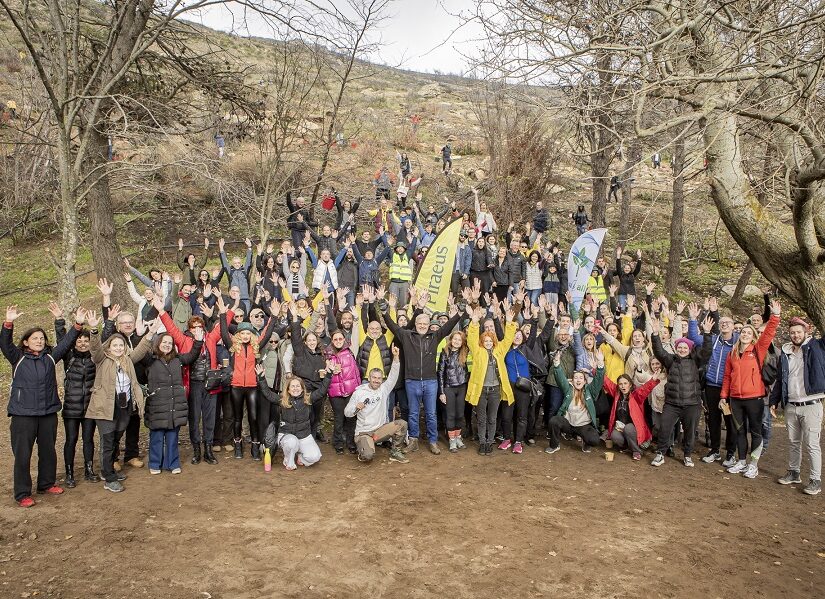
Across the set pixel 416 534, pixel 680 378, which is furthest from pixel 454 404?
pixel 680 378

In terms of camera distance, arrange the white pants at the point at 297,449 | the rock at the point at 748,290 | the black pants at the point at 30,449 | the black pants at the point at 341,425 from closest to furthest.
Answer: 1. the black pants at the point at 30,449
2. the white pants at the point at 297,449
3. the black pants at the point at 341,425
4. the rock at the point at 748,290

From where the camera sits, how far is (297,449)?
769cm

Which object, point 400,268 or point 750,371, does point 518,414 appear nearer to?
point 750,371

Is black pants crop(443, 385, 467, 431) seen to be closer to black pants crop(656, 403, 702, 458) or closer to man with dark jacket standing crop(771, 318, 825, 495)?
black pants crop(656, 403, 702, 458)

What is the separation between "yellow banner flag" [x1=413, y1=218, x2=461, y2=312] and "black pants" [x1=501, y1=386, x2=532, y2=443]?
9.30ft

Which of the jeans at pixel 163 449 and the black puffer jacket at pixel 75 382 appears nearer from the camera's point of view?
the black puffer jacket at pixel 75 382

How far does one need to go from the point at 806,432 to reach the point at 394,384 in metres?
5.25

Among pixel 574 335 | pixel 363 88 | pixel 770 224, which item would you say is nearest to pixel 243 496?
pixel 574 335

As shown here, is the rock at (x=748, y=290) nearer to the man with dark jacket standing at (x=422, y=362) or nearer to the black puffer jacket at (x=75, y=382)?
the man with dark jacket standing at (x=422, y=362)

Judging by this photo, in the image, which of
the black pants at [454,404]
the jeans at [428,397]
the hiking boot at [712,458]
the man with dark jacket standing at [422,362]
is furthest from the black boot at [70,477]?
the hiking boot at [712,458]

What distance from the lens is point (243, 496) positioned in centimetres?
670

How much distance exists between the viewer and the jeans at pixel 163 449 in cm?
721

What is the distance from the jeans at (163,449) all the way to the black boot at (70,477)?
0.83m

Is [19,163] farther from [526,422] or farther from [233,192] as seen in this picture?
[526,422]
